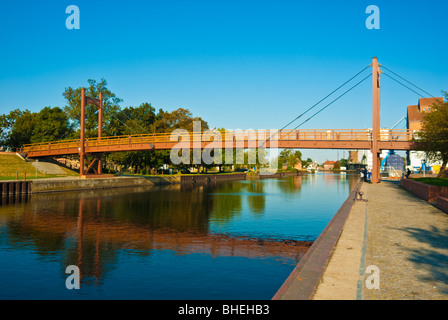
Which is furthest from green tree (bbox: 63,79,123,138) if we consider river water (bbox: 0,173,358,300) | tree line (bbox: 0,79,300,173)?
river water (bbox: 0,173,358,300)

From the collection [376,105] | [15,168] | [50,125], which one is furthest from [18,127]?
[376,105]

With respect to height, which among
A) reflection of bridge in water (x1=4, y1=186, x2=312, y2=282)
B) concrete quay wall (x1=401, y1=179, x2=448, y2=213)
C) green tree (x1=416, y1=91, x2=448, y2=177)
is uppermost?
green tree (x1=416, y1=91, x2=448, y2=177)

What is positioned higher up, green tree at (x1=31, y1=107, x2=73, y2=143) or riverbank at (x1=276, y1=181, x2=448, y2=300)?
green tree at (x1=31, y1=107, x2=73, y2=143)

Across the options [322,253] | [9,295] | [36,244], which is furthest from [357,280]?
[36,244]

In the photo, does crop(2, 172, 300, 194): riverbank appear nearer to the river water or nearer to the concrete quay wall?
the river water

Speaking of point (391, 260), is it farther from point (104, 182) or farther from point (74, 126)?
point (74, 126)

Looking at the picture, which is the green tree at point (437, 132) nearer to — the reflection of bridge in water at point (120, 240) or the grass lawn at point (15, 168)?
the reflection of bridge in water at point (120, 240)

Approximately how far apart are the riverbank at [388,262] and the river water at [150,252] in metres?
2.18

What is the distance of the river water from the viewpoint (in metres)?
9.80

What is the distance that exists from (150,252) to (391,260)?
8708 millimetres

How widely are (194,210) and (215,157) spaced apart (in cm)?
5701

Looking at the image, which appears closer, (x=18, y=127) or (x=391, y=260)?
(x=391, y=260)

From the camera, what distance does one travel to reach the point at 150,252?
545 inches
